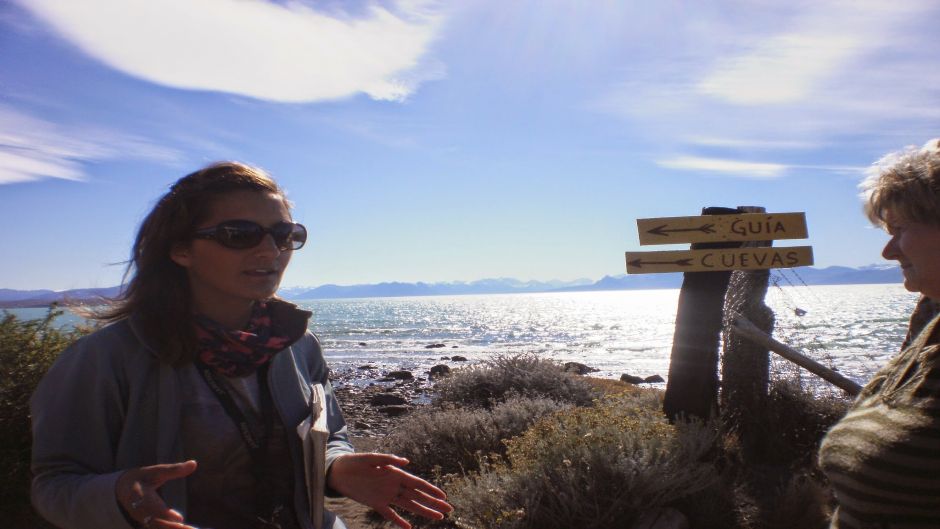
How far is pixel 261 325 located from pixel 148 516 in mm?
806

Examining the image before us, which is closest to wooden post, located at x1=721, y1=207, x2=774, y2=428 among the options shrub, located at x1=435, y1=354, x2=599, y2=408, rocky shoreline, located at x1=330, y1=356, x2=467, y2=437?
shrub, located at x1=435, y1=354, x2=599, y2=408

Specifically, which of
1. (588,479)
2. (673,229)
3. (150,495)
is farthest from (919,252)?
(673,229)

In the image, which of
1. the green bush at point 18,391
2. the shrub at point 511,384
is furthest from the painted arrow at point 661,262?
the green bush at point 18,391

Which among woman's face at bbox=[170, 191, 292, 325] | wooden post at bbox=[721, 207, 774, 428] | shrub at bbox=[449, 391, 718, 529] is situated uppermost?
woman's face at bbox=[170, 191, 292, 325]

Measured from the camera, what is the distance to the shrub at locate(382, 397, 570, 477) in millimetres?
6504

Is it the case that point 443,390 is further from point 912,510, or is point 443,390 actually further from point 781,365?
point 912,510

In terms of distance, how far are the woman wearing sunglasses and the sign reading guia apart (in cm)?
412

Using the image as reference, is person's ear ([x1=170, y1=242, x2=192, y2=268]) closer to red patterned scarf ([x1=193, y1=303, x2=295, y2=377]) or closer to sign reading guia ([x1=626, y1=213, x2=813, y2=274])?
red patterned scarf ([x1=193, y1=303, x2=295, y2=377])

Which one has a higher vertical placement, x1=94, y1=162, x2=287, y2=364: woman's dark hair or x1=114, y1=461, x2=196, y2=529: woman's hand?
x1=94, y1=162, x2=287, y2=364: woman's dark hair

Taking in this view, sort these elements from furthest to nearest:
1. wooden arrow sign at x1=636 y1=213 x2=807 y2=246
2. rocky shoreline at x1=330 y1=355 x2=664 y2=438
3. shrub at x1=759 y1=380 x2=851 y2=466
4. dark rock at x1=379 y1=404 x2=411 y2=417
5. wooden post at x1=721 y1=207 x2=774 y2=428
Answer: dark rock at x1=379 y1=404 x2=411 y2=417, rocky shoreline at x1=330 y1=355 x2=664 y2=438, wooden post at x1=721 y1=207 x2=774 y2=428, shrub at x1=759 y1=380 x2=851 y2=466, wooden arrow sign at x1=636 y1=213 x2=807 y2=246

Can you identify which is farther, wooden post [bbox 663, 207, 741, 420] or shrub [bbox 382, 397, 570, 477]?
shrub [bbox 382, 397, 570, 477]

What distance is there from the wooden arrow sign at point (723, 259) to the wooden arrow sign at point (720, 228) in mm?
122

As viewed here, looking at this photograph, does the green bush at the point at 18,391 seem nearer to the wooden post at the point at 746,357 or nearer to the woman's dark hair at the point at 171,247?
the woman's dark hair at the point at 171,247

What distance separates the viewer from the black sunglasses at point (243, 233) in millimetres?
2230
